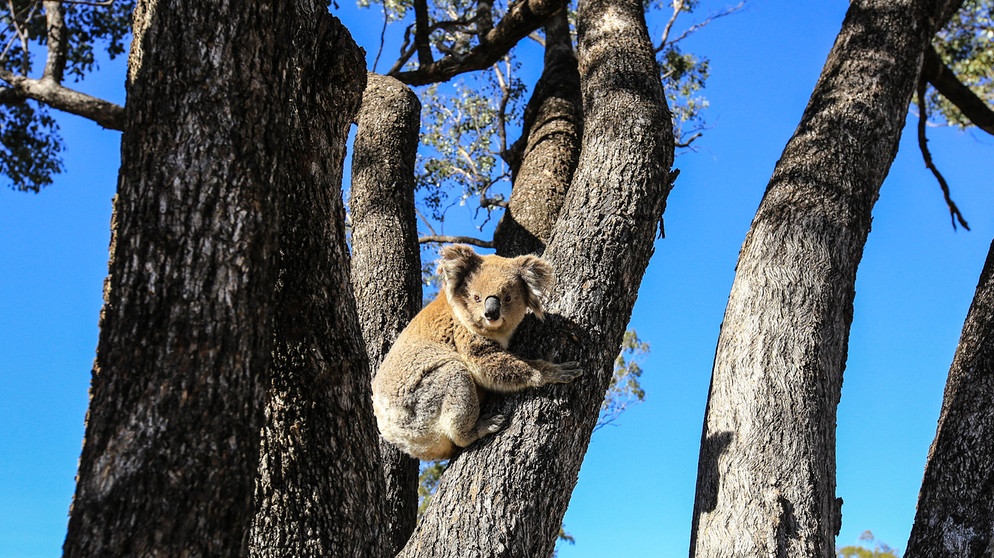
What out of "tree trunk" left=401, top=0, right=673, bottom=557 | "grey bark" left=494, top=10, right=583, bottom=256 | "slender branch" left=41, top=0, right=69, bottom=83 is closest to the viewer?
"tree trunk" left=401, top=0, right=673, bottom=557

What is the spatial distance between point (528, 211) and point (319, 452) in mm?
3512

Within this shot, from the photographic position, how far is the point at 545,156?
667 cm

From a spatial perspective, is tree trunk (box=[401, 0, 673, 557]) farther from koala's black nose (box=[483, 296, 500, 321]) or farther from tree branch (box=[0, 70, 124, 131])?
tree branch (box=[0, 70, 124, 131])

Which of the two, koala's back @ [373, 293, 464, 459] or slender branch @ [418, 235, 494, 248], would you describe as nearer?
koala's back @ [373, 293, 464, 459]

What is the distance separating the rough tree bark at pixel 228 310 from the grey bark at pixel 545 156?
3.00 meters

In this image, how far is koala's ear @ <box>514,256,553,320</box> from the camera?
4.27 meters

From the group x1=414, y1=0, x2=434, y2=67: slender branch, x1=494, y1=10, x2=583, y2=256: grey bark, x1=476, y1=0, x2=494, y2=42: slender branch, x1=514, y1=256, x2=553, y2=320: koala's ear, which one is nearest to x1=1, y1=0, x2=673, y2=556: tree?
x1=514, y1=256, x2=553, y2=320: koala's ear

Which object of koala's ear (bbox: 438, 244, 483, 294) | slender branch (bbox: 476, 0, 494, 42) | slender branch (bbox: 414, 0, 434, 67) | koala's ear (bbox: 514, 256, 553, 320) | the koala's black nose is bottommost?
the koala's black nose

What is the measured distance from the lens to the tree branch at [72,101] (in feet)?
25.6

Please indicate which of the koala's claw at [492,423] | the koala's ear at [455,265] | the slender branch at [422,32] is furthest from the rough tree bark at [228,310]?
the slender branch at [422,32]

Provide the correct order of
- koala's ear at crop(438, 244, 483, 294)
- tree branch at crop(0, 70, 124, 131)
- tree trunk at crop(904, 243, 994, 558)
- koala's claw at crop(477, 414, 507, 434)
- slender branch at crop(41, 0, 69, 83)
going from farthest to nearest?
1. slender branch at crop(41, 0, 69, 83)
2. tree branch at crop(0, 70, 124, 131)
3. koala's ear at crop(438, 244, 483, 294)
4. tree trunk at crop(904, 243, 994, 558)
5. koala's claw at crop(477, 414, 507, 434)

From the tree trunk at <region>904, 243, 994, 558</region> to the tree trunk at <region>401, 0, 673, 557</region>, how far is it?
1.88 meters

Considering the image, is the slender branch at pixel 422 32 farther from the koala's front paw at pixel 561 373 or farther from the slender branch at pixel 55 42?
the koala's front paw at pixel 561 373

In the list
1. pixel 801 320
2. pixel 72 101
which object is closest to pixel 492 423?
pixel 801 320
